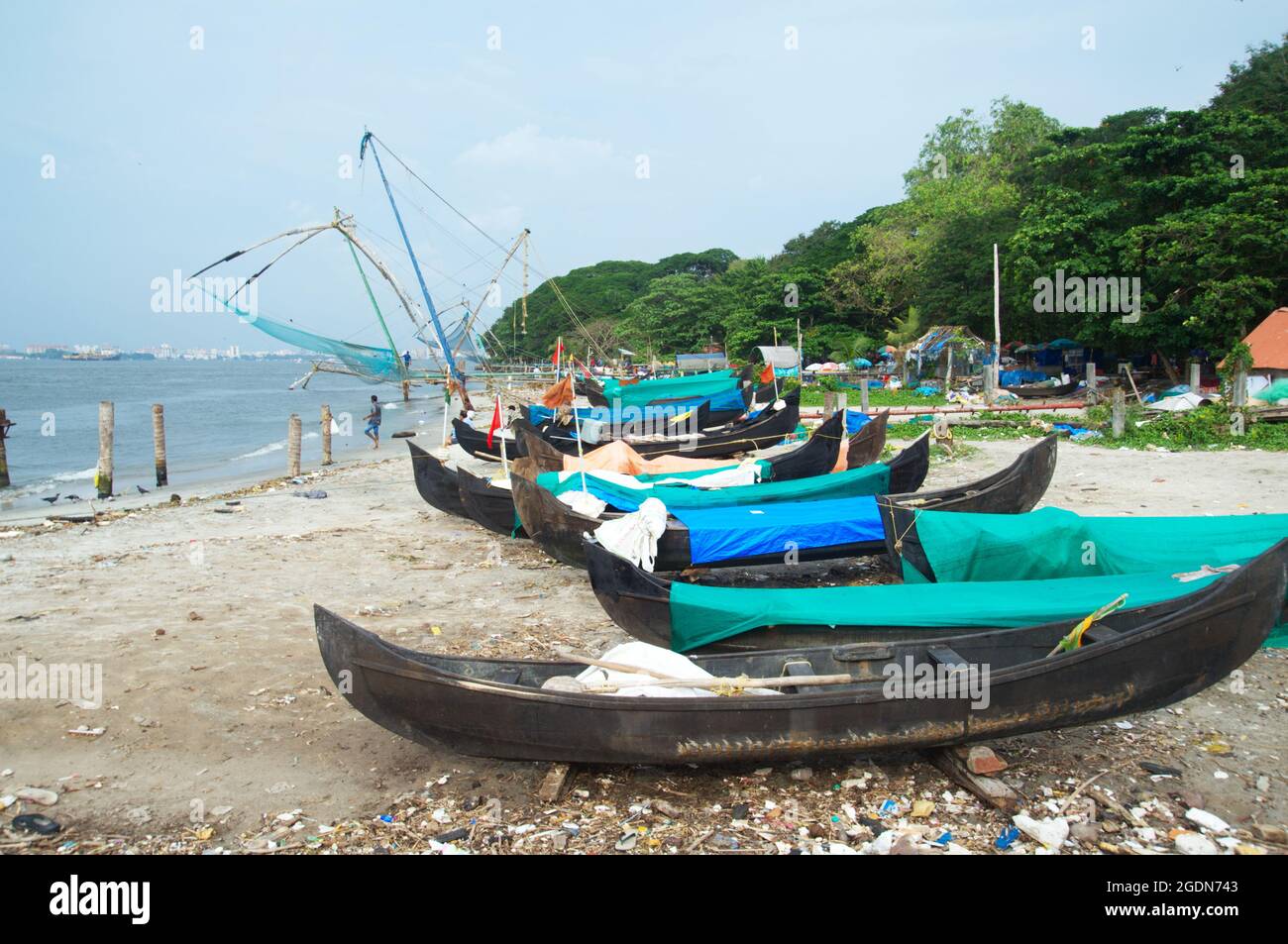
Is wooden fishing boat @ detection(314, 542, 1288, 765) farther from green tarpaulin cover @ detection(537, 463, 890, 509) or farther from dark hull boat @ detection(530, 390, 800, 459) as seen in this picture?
dark hull boat @ detection(530, 390, 800, 459)

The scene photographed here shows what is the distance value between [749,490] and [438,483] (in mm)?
5130

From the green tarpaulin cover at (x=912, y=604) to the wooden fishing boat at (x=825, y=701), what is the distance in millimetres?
749

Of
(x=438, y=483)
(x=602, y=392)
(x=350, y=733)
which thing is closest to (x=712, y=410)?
(x=602, y=392)

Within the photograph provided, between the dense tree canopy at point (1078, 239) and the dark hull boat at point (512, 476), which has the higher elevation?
the dense tree canopy at point (1078, 239)

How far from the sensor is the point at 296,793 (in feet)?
15.8

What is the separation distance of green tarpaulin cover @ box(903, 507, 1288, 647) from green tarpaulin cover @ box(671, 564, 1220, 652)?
45cm

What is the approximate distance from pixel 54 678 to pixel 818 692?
19.8 ft

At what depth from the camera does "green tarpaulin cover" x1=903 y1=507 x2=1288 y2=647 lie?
638cm

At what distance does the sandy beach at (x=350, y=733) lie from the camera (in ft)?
14.8

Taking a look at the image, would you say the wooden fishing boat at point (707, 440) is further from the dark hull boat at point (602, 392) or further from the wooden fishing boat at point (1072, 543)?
the wooden fishing boat at point (1072, 543)

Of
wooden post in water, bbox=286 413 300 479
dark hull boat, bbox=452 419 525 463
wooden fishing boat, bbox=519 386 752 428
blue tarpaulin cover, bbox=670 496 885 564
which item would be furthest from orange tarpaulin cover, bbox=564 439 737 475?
wooden fishing boat, bbox=519 386 752 428

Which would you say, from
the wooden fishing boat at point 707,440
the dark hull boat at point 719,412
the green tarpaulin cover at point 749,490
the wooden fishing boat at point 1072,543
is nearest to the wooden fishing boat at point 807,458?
the green tarpaulin cover at point 749,490

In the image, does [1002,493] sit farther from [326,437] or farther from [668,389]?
[326,437]

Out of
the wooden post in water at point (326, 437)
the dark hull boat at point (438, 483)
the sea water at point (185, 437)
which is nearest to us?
the dark hull boat at point (438, 483)
